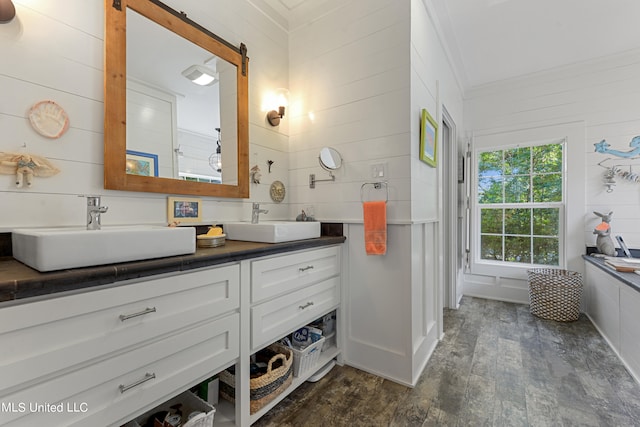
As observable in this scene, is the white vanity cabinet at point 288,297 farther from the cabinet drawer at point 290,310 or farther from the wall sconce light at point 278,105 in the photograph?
the wall sconce light at point 278,105

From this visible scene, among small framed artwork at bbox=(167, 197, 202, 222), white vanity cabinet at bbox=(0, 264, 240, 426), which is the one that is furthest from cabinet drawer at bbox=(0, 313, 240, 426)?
small framed artwork at bbox=(167, 197, 202, 222)

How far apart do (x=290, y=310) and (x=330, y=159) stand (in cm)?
110

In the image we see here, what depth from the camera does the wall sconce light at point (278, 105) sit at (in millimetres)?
2155

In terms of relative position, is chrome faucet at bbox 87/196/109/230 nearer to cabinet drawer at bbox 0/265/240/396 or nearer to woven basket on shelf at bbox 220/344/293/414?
cabinet drawer at bbox 0/265/240/396

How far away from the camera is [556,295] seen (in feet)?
8.90

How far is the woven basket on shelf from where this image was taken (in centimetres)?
139

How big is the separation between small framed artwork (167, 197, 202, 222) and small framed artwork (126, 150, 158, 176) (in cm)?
18

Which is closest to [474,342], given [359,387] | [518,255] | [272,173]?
[359,387]

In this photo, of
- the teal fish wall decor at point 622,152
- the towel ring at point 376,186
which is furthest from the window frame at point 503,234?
the towel ring at point 376,186

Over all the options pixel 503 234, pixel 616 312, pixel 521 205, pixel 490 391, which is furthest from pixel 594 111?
pixel 490 391

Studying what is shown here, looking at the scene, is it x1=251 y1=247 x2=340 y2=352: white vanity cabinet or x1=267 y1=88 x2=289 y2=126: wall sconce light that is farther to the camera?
x1=267 y1=88 x2=289 y2=126: wall sconce light

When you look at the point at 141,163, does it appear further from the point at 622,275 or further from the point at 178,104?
the point at 622,275

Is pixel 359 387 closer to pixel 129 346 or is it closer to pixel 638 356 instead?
pixel 129 346

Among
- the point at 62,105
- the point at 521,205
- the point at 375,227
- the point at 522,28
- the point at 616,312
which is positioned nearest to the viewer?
the point at 62,105
